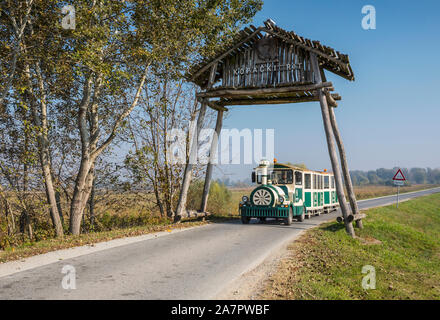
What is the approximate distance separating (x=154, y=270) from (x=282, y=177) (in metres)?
10.2

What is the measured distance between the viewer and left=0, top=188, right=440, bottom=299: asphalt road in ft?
18.7

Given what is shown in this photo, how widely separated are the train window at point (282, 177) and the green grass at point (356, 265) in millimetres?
2759

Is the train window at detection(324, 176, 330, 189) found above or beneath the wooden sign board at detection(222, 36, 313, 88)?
beneath

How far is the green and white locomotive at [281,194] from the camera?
48.0ft

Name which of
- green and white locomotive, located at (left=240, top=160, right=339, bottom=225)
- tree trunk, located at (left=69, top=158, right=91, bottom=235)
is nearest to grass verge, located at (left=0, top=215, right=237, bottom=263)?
tree trunk, located at (left=69, top=158, right=91, bottom=235)

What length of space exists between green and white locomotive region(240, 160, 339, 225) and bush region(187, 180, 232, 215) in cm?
494

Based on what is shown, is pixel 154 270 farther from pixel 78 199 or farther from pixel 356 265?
pixel 78 199

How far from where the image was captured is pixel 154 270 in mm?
7168

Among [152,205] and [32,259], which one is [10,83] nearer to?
[32,259]

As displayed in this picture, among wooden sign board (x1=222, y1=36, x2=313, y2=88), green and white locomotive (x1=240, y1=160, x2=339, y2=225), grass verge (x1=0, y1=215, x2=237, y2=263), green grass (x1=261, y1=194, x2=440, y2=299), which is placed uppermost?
wooden sign board (x1=222, y1=36, x2=313, y2=88)

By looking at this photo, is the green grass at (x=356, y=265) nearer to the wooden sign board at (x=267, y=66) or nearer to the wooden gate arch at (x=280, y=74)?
the wooden gate arch at (x=280, y=74)

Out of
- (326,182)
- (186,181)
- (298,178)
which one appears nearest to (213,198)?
(326,182)

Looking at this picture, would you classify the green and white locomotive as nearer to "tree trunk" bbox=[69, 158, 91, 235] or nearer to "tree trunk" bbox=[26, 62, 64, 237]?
"tree trunk" bbox=[69, 158, 91, 235]

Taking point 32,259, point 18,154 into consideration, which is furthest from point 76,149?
point 32,259
